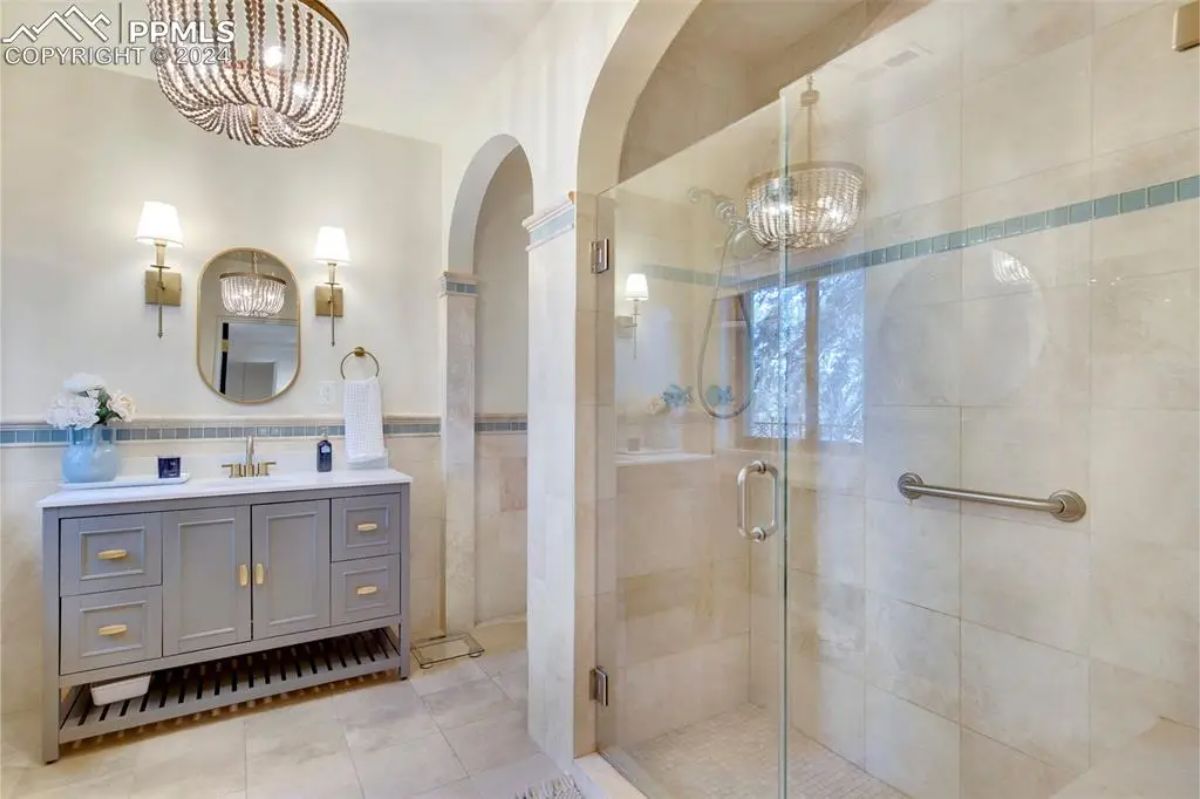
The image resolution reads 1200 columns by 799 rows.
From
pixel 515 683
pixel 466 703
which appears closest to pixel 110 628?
pixel 466 703

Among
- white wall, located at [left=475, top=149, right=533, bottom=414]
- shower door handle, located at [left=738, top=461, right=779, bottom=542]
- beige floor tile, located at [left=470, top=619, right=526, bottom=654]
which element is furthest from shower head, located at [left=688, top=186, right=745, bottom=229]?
beige floor tile, located at [left=470, top=619, right=526, bottom=654]

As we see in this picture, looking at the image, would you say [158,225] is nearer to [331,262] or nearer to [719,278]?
[331,262]

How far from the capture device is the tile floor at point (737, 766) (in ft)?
6.03

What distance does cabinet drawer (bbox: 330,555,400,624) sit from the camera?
Answer: 2465 millimetres

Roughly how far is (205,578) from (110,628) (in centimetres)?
30

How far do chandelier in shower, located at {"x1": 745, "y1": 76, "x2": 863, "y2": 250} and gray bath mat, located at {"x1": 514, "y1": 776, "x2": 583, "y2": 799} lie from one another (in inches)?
74.6

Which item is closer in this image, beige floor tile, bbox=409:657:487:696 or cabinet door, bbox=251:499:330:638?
cabinet door, bbox=251:499:330:638

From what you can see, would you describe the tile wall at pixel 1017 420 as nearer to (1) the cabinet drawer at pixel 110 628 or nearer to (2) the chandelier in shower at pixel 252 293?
(1) the cabinet drawer at pixel 110 628

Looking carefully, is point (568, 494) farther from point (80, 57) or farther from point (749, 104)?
point (80, 57)

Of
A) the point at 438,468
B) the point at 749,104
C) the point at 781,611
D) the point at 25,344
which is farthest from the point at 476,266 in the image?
the point at 781,611

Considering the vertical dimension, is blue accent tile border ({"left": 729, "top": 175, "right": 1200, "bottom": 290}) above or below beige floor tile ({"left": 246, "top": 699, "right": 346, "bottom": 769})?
above

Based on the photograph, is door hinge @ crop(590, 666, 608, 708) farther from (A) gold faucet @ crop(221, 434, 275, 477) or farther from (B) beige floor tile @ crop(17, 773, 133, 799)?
(A) gold faucet @ crop(221, 434, 275, 477)

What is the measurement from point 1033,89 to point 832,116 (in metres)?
0.61

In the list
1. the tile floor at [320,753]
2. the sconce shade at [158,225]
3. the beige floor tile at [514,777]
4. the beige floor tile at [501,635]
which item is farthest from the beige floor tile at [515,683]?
the sconce shade at [158,225]
